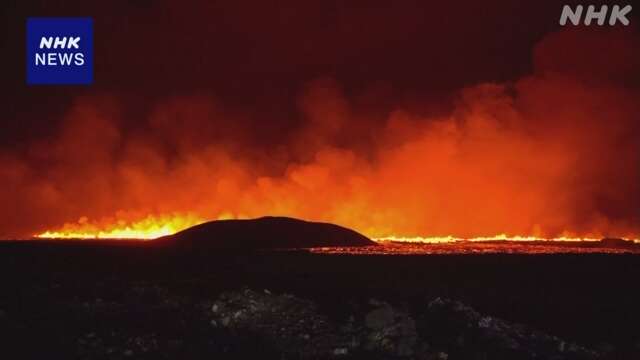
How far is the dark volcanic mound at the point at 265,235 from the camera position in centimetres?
12425

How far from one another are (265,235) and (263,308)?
89.7 meters

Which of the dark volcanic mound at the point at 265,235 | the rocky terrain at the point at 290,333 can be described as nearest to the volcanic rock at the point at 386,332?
the rocky terrain at the point at 290,333

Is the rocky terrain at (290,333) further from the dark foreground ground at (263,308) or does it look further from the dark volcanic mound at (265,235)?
the dark volcanic mound at (265,235)

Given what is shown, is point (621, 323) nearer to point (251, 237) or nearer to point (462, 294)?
point (462, 294)

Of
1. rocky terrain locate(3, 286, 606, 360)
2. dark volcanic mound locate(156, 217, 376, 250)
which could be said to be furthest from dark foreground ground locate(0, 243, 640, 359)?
dark volcanic mound locate(156, 217, 376, 250)

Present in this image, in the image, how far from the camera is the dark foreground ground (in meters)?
34.5

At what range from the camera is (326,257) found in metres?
89.8

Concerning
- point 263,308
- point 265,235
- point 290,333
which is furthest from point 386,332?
point 265,235

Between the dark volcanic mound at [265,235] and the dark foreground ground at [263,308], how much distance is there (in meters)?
56.5

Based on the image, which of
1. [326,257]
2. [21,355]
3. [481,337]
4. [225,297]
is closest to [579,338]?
[481,337]

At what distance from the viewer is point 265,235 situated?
5079 inches

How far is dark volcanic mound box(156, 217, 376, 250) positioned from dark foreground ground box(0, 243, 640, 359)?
56.5m

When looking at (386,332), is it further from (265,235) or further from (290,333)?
(265,235)

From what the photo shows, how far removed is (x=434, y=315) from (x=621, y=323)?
10.8m
